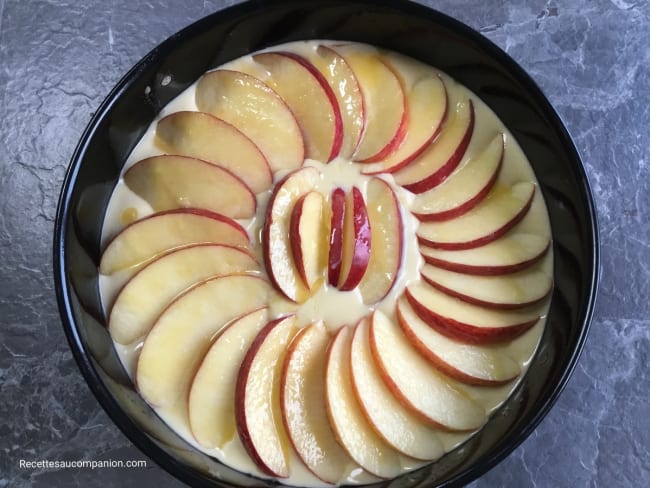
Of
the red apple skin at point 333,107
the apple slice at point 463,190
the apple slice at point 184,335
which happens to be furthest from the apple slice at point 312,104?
the apple slice at point 184,335

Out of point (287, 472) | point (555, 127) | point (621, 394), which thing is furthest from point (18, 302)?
point (621, 394)

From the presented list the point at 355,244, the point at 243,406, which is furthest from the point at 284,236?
the point at 243,406

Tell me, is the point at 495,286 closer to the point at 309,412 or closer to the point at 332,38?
the point at 309,412

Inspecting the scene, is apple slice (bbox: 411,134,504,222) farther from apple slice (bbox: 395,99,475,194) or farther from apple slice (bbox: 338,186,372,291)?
apple slice (bbox: 338,186,372,291)

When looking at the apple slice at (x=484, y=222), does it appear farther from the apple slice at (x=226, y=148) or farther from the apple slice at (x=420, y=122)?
the apple slice at (x=226, y=148)

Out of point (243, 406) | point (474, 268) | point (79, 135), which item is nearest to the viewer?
point (243, 406)

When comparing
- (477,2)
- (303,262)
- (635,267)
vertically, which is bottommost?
(303,262)

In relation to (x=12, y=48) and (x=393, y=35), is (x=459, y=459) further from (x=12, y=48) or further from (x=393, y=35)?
(x=12, y=48)
